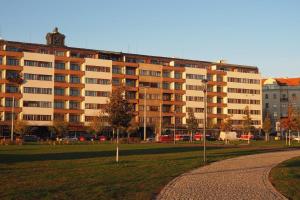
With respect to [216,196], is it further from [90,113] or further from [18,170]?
[90,113]

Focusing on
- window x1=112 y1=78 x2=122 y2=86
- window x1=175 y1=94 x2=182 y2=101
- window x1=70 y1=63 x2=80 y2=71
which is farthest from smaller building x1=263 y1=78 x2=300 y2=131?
window x1=70 y1=63 x2=80 y2=71

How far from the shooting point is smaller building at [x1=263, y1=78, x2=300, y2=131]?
488 feet

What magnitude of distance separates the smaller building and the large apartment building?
17818mm

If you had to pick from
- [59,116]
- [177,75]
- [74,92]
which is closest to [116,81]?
[74,92]

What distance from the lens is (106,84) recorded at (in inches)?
4309

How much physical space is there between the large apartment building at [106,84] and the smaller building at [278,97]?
1782 cm

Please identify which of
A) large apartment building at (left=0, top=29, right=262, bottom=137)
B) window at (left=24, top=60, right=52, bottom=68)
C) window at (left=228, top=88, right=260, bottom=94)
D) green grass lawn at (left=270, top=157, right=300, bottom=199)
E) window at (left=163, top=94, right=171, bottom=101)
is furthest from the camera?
window at (left=228, top=88, right=260, bottom=94)

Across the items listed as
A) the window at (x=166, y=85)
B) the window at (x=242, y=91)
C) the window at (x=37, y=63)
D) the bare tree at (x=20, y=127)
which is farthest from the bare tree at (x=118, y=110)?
the window at (x=242, y=91)

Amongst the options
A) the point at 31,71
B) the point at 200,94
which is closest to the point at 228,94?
the point at 200,94

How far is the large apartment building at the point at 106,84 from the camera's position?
327 feet

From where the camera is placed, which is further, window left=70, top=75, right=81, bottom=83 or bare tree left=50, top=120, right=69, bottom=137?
window left=70, top=75, right=81, bottom=83

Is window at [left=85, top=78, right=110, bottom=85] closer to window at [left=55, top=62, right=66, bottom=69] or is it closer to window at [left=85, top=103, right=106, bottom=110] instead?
window at [left=85, top=103, right=106, bottom=110]

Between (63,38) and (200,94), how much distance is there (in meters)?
40.2

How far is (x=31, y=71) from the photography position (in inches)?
3957
